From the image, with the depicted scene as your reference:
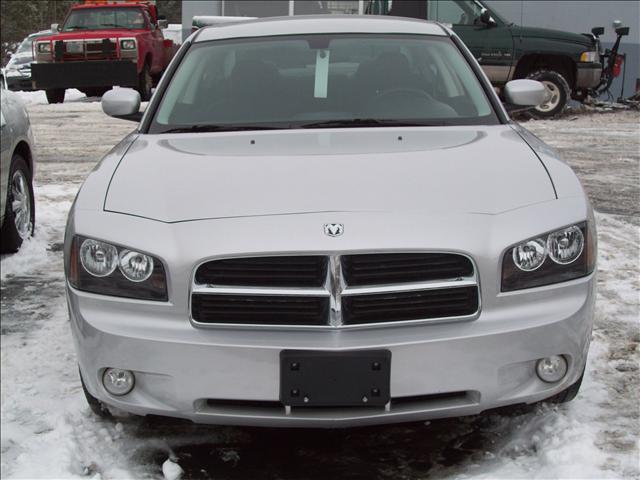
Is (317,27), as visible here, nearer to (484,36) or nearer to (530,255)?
(530,255)

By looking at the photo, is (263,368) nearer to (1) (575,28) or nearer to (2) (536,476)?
(2) (536,476)

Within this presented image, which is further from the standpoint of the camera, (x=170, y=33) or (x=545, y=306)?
(x=170, y=33)

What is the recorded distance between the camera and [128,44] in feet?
53.9

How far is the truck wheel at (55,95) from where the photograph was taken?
1775cm

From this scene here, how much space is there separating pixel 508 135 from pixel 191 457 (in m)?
1.87

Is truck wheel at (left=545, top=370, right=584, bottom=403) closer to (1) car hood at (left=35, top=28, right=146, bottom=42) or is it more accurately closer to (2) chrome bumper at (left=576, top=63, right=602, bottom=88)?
(2) chrome bumper at (left=576, top=63, right=602, bottom=88)

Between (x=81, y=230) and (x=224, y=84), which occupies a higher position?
(x=224, y=84)

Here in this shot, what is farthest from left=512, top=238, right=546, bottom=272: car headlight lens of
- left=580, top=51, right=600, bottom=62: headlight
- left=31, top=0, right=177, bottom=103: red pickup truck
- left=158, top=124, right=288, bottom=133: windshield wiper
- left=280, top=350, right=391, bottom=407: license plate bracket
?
left=31, top=0, right=177, bottom=103: red pickup truck

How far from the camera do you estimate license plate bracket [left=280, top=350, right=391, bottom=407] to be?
2754 millimetres

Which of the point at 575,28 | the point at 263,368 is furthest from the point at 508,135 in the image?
the point at 575,28

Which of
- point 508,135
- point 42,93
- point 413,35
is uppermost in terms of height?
point 413,35

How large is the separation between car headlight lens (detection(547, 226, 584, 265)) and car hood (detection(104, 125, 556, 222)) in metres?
0.15

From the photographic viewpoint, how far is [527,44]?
14.2 meters

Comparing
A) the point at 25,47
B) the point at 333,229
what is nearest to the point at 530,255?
the point at 333,229
